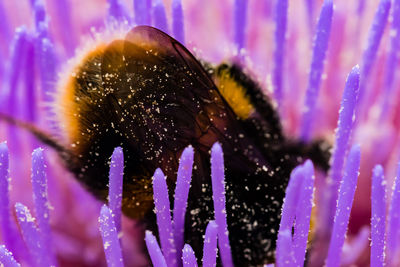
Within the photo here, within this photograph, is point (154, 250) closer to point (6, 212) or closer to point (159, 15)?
point (6, 212)

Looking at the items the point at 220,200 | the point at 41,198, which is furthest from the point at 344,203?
the point at 41,198

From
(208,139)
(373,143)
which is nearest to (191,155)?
(208,139)

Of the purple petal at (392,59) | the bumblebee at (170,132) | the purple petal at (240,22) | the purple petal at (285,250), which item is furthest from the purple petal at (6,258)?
the purple petal at (392,59)

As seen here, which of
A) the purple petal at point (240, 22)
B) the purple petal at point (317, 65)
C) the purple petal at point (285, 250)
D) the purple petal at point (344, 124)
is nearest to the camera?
the purple petal at point (285, 250)

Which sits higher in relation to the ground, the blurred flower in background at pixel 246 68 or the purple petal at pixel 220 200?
the blurred flower in background at pixel 246 68

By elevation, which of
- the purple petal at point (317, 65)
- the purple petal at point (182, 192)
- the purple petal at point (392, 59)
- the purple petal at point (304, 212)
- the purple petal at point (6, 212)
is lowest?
the purple petal at point (304, 212)

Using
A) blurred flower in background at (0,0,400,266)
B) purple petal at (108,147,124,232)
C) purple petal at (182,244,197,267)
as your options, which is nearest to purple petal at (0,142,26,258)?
blurred flower in background at (0,0,400,266)

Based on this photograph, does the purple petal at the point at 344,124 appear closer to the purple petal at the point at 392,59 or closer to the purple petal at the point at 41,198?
the purple petal at the point at 392,59
